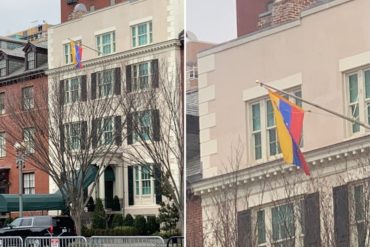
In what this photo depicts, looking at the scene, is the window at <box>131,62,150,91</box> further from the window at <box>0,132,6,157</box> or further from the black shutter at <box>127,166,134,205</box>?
the window at <box>0,132,6,157</box>

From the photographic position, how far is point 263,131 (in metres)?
1.90

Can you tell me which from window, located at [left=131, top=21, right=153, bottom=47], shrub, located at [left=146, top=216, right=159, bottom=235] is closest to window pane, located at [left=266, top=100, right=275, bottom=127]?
shrub, located at [left=146, top=216, right=159, bottom=235]

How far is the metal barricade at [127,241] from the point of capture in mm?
12320

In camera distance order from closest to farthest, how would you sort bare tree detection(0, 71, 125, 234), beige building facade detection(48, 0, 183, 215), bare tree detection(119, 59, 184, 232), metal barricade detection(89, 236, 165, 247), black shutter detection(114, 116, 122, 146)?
metal barricade detection(89, 236, 165, 247) < bare tree detection(119, 59, 184, 232) < black shutter detection(114, 116, 122, 146) < bare tree detection(0, 71, 125, 234) < beige building facade detection(48, 0, 183, 215)

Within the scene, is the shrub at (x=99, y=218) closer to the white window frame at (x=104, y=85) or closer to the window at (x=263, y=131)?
the white window frame at (x=104, y=85)

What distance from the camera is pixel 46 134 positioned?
25.3m

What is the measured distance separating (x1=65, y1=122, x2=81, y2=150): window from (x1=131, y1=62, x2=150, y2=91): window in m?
2.54

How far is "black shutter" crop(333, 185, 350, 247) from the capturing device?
65.5 inches

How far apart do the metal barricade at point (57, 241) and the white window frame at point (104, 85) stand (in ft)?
28.8

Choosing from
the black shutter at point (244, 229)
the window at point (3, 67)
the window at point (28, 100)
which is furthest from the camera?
the window at point (3, 67)

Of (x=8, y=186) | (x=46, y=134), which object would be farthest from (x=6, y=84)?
(x=46, y=134)

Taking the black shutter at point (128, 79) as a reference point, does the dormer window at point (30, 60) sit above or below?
above

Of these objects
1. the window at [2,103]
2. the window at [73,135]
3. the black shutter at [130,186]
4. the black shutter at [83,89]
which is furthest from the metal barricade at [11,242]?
the window at [2,103]

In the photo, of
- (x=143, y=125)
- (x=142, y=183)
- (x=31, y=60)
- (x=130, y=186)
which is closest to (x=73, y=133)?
(x=143, y=125)
